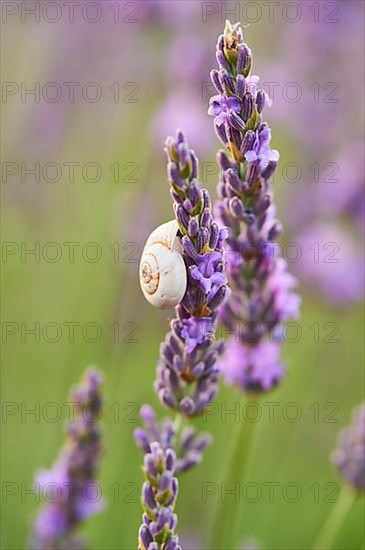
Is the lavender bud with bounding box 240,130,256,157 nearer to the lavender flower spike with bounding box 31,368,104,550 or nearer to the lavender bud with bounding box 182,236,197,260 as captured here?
the lavender bud with bounding box 182,236,197,260

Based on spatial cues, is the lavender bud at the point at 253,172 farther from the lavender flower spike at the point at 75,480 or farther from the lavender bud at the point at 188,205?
the lavender flower spike at the point at 75,480

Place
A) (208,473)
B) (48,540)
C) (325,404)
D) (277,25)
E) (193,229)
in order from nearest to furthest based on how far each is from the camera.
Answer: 1. (193,229)
2. (48,540)
3. (208,473)
4. (325,404)
5. (277,25)

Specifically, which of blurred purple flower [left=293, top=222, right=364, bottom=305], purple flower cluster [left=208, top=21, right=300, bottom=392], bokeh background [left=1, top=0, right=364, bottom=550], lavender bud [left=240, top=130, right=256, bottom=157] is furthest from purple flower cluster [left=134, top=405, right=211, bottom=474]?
blurred purple flower [left=293, top=222, right=364, bottom=305]

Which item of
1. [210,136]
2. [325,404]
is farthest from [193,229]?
[325,404]

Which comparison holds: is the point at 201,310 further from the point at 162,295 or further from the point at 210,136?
the point at 210,136

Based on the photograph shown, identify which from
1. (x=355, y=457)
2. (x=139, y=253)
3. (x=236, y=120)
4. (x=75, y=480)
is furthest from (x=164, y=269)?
(x=139, y=253)

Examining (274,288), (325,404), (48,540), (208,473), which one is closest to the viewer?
(274,288)

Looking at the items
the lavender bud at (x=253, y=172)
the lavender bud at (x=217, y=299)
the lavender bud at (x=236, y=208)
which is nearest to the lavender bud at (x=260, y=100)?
the lavender bud at (x=253, y=172)
